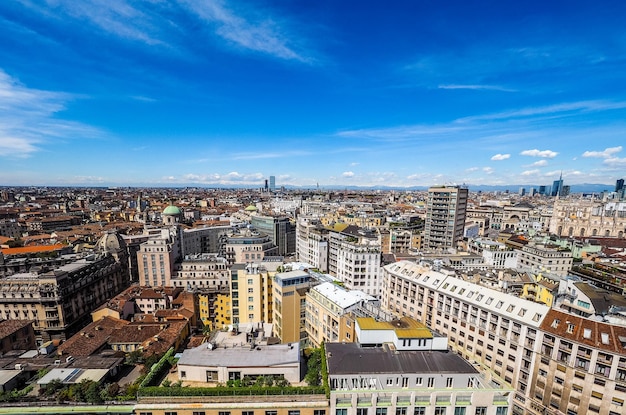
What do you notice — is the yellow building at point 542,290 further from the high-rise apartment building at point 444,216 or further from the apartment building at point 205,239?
the apartment building at point 205,239

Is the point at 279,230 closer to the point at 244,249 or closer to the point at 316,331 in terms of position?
the point at 244,249

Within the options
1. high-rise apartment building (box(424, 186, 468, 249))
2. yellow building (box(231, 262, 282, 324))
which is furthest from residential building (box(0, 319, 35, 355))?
high-rise apartment building (box(424, 186, 468, 249))

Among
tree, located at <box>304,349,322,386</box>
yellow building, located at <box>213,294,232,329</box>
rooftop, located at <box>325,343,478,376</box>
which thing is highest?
rooftop, located at <box>325,343,478,376</box>

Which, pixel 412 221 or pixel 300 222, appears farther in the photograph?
pixel 412 221

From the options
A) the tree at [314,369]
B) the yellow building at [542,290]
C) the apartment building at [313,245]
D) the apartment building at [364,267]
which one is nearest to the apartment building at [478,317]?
the apartment building at [364,267]

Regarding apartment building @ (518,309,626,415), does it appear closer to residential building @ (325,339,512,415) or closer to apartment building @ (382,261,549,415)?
apartment building @ (382,261,549,415)

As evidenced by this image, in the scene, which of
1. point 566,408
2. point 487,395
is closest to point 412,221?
point 566,408

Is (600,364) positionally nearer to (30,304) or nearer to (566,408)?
(566,408)

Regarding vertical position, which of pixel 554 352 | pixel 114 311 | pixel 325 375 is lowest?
pixel 114 311

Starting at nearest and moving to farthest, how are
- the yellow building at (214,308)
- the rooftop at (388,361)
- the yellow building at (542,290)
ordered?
1. the rooftop at (388,361)
2. the yellow building at (542,290)
3. the yellow building at (214,308)
